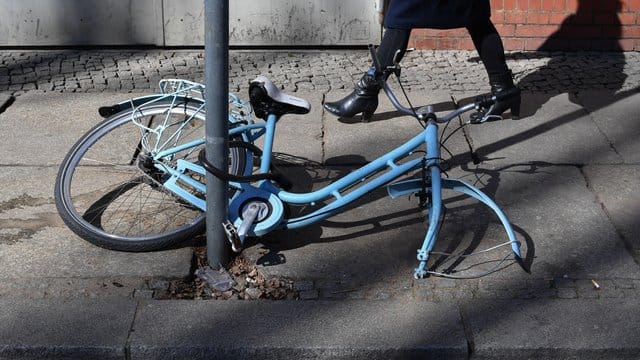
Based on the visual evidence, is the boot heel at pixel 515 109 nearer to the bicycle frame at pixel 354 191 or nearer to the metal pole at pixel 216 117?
the bicycle frame at pixel 354 191

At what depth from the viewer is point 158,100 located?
4.69m

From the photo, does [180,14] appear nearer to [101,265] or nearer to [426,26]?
[426,26]

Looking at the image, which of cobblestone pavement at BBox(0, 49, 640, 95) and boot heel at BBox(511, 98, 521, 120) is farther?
cobblestone pavement at BBox(0, 49, 640, 95)

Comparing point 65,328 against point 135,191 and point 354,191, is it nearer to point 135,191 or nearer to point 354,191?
point 135,191

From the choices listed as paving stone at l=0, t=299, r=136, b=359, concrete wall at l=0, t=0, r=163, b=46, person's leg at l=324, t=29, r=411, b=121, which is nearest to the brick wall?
person's leg at l=324, t=29, r=411, b=121

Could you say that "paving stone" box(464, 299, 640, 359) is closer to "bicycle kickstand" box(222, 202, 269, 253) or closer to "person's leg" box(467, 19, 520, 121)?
"bicycle kickstand" box(222, 202, 269, 253)

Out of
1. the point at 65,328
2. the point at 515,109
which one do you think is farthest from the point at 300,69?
the point at 65,328

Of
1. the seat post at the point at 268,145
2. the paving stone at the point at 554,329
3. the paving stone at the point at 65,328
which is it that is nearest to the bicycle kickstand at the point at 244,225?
the seat post at the point at 268,145

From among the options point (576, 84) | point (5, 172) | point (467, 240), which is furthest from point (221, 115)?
point (576, 84)

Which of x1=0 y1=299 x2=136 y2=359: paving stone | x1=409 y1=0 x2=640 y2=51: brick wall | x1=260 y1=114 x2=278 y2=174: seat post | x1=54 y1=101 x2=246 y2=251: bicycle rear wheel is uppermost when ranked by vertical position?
x1=409 y1=0 x2=640 y2=51: brick wall

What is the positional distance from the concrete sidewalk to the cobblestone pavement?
0.78 meters

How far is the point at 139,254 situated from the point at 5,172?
125 cm

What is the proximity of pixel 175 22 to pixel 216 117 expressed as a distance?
11.6ft

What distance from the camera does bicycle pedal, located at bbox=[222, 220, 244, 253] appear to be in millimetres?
4219
